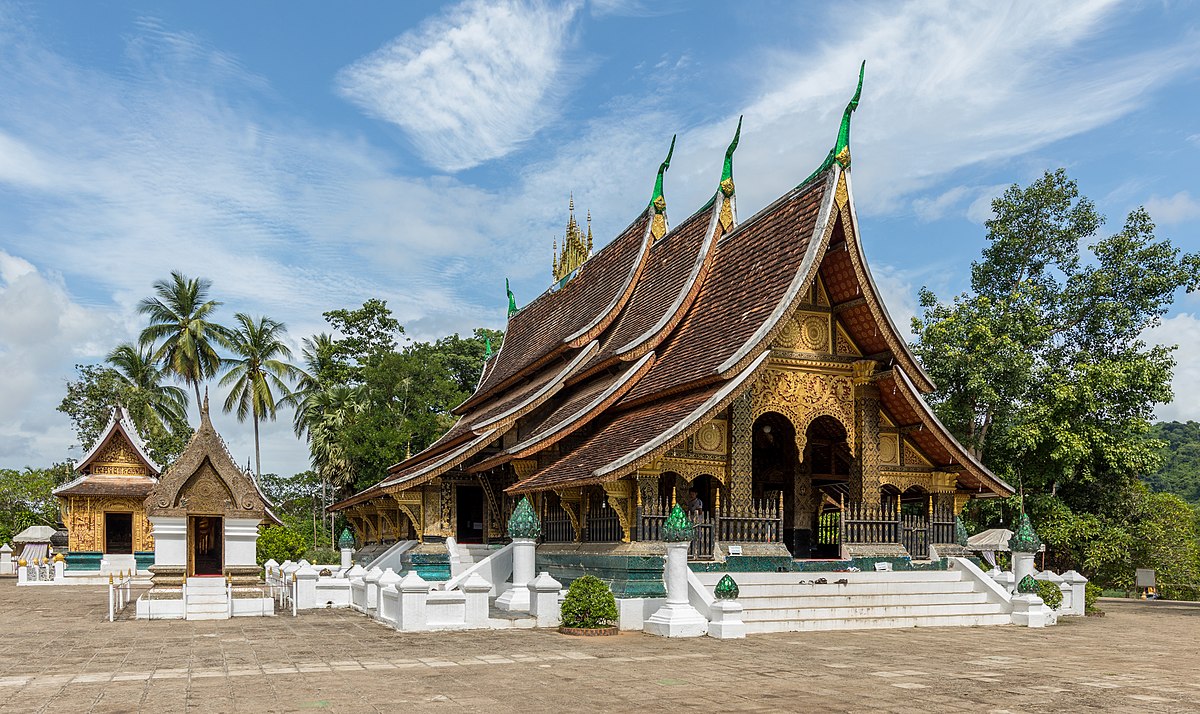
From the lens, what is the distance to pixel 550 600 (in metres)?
12.4

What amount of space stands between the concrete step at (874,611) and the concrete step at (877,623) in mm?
50

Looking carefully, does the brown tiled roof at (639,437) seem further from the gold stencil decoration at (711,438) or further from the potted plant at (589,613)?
the potted plant at (589,613)

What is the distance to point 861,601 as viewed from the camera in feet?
41.9

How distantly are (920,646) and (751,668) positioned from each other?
284 cm

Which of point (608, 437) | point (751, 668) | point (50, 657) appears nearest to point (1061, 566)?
point (608, 437)

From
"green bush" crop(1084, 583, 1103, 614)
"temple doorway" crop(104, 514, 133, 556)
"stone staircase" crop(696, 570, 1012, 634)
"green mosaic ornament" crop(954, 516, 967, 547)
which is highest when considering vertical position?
"green mosaic ornament" crop(954, 516, 967, 547)

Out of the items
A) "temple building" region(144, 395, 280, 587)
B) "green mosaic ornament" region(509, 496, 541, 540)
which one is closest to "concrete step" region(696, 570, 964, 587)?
"green mosaic ornament" region(509, 496, 541, 540)

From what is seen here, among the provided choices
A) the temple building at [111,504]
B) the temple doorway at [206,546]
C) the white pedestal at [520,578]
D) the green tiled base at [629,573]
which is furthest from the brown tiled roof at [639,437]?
the temple building at [111,504]

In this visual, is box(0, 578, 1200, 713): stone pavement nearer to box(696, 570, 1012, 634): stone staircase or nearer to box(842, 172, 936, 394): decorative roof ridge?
box(696, 570, 1012, 634): stone staircase

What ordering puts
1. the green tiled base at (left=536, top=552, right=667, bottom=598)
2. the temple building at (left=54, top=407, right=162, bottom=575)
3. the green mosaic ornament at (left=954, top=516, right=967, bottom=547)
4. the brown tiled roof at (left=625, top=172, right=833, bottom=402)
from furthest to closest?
the temple building at (left=54, top=407, right=162, bottom=575) → the green mosaic ornament at (left=954, top=516, right=967, bottom=547) → the brown tiled roof at (left=625, top=172, right=833, bottom=402) → the green tiled base at (left=536, top=552, right=667, bottom=598)

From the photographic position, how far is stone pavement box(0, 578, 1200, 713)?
23.1 ft

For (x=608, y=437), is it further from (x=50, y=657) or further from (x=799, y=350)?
(x=50, y=657)

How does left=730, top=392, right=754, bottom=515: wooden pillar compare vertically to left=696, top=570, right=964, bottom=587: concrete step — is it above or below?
above

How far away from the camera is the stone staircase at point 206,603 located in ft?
46.5
